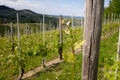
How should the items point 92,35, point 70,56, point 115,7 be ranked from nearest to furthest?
point 70,56 < point 92,35 < point 115,7

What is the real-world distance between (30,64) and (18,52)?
4.73 ft

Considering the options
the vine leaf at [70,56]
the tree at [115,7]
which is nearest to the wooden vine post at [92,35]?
the vine leaf at [70,56]

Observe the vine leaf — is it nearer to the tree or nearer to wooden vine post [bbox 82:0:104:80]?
wooden vine post [bbox 82:0:104:80]

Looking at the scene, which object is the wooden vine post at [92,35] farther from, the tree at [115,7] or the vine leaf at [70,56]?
the tree at [115,7]

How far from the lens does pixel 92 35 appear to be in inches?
A: 78.6

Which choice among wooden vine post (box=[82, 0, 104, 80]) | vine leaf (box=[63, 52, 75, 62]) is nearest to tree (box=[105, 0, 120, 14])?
wooden vine post (box=[82, 0, 104, 80])

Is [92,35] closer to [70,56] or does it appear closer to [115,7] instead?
[70,56]

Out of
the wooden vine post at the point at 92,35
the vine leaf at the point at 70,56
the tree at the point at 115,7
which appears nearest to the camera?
the vine leaf at the point at 70,56

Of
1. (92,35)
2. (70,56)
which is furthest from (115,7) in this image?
(70,56)

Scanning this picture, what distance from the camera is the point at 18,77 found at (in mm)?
9133

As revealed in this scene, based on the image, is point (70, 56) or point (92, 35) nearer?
point (70, 56)

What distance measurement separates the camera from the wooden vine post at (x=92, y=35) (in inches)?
77.5

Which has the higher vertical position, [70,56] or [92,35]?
[92,35]

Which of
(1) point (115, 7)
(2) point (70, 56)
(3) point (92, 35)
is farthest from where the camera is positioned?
(1) point (115, 7)
